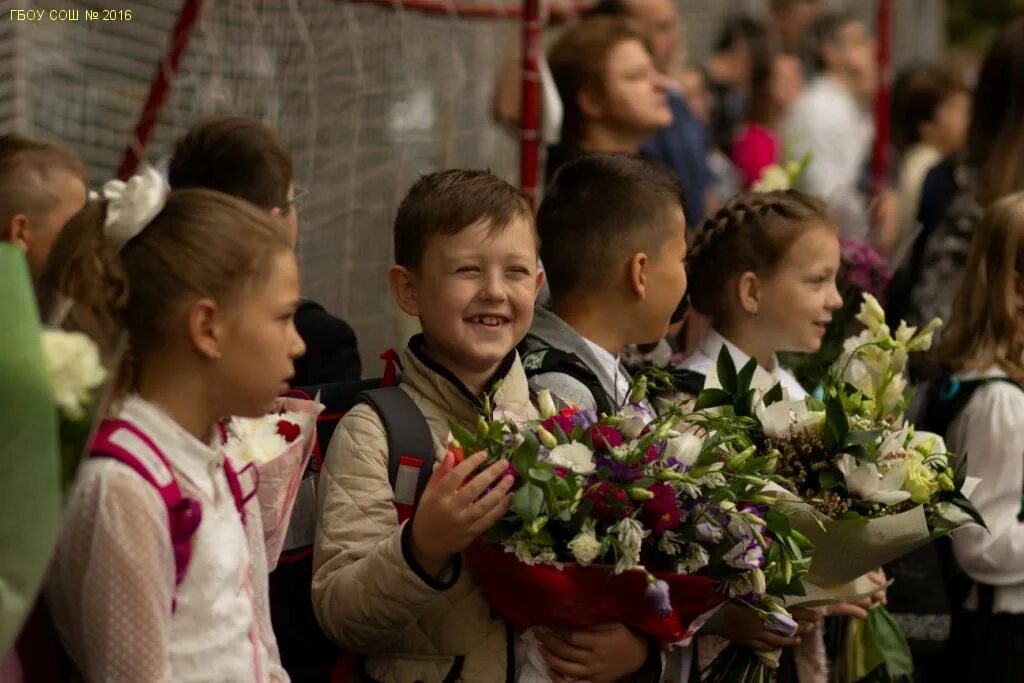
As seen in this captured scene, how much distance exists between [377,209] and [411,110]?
2.27ft

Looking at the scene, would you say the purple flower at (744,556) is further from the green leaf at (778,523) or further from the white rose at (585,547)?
the white rose at (585,547)

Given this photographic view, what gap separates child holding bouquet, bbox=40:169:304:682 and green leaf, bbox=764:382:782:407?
1352mm

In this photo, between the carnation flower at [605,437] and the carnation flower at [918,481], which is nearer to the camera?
the carnation flower at [605,437]

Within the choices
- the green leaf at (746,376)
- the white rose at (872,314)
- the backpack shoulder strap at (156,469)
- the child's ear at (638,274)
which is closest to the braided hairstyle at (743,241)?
the white rose at (872,314)

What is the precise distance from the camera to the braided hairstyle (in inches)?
191

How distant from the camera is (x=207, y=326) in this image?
3146 millimetres

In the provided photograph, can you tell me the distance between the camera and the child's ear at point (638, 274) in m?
4.39

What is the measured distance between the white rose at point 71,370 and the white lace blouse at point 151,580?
0.22 metres

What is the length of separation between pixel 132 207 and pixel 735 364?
2078 millimetres

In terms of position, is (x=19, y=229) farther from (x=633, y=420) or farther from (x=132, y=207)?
(x=633, y=420)

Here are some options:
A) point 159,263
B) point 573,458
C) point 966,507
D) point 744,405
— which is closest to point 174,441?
point 159,263

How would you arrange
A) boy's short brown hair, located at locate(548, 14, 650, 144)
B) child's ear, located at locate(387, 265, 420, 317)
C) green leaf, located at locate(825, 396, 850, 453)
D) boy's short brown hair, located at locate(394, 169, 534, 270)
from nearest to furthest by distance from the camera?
boy's short brown hair, located at locate(394, 169, 534, 270)
child's ear, located at locate(387, 265, 420, 317)
green leaf, located at locate(825, 396, 850, 453)
boy's short brown hair, located at locate(548, 14, 650, 144)

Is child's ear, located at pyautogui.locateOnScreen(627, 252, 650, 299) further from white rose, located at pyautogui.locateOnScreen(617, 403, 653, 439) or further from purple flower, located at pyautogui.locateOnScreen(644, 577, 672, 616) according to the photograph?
purple flower, located at pyautogui.locateOnScreen(644, 577, 672, 616)

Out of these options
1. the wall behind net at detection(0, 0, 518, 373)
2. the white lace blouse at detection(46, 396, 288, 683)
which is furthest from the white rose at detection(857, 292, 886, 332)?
the white lace blouse at detection(46, 396, 288, 683)
